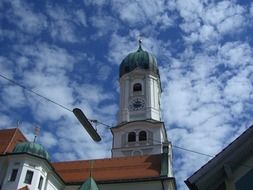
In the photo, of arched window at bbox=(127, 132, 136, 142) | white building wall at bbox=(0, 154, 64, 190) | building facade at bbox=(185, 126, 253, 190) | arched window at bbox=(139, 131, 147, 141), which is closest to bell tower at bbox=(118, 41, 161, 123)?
arched window at bbox=(139, 131, 147, 141)

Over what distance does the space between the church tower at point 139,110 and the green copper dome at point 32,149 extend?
44.6 ft

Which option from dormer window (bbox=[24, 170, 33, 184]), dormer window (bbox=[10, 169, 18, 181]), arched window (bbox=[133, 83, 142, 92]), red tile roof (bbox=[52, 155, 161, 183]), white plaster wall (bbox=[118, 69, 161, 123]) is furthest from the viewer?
arched window (bbox=[133, 83, 142, 92])

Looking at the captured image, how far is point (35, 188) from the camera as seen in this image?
94.6ft

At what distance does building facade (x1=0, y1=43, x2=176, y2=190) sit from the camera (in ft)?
96.0

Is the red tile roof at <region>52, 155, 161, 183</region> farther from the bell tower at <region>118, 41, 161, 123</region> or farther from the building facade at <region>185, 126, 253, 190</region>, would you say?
the building facade at <region>185, 126, 253, 190</region>

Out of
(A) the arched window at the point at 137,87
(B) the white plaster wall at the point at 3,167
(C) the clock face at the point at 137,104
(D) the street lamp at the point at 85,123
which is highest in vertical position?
(A) the arched window at the point at 137,87

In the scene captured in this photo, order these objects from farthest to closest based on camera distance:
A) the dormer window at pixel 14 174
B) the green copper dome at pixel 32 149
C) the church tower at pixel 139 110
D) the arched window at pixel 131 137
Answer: the arched window at pixel 131 137 → the church tower at pixel 139 110 → the green copper dome at pixel 32 149 → the dormer window at pixel 14 174

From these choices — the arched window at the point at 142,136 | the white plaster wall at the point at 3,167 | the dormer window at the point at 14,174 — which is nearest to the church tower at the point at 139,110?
the arched window at the point at 142,136

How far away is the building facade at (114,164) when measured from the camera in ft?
96.0

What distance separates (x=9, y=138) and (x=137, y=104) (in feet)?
69.1

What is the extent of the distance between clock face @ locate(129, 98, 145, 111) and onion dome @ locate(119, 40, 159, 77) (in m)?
5.37

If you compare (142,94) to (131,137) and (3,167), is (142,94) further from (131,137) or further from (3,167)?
(3,167)

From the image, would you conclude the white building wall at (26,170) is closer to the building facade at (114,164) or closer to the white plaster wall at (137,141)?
the building facade at (114,164)

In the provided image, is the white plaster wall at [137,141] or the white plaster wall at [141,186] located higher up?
the white plaster wall at [137,141]
